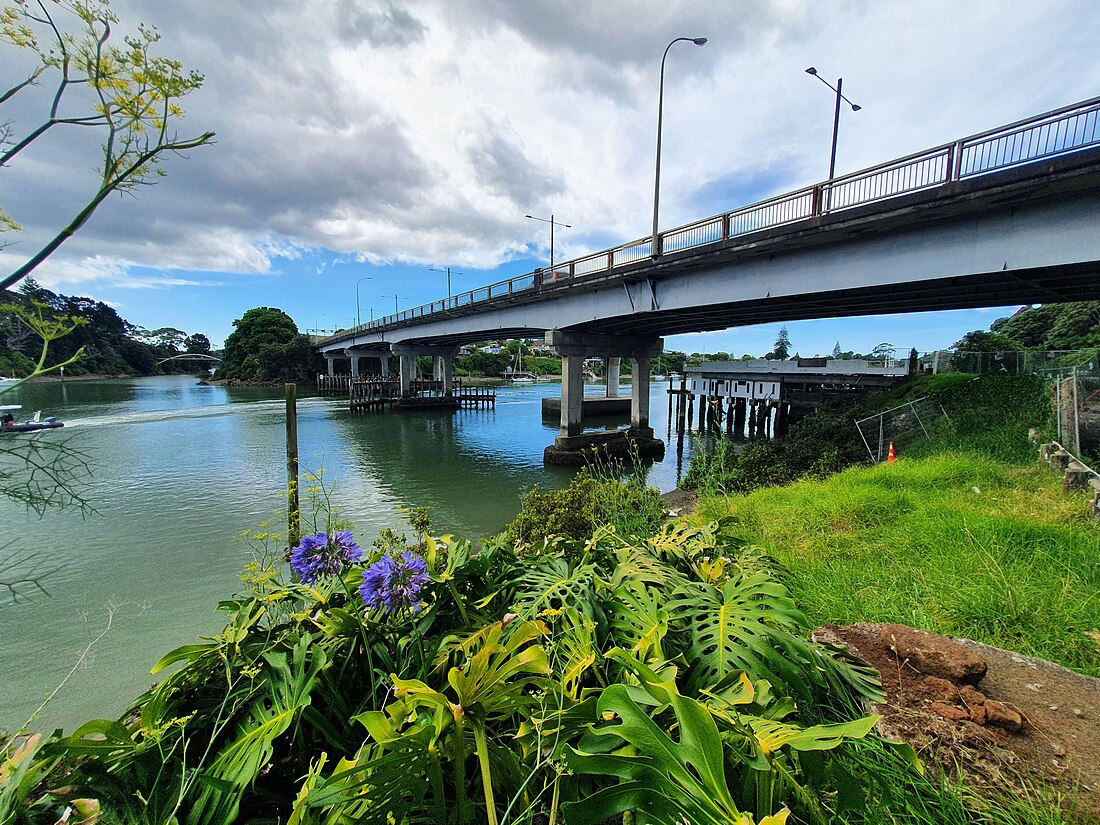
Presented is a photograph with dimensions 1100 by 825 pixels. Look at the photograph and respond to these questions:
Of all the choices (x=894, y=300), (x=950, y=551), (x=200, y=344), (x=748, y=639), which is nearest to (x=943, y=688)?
(x=748, y=639)

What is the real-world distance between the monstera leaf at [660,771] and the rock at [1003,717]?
112 centimetres

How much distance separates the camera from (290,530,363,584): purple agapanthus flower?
144cm

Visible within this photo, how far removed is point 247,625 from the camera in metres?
1.26

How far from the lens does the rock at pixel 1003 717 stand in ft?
4.02

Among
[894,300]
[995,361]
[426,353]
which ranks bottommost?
[995,361]

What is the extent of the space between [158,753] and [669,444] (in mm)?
22502

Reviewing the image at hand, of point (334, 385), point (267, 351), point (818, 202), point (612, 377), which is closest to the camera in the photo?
point (818, 202)

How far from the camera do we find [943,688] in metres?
1.32

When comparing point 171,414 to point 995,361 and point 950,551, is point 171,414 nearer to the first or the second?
point 950,551

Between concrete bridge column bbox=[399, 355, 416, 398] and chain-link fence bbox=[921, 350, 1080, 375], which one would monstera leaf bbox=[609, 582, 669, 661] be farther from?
concrete bridge column bbox=[399, 355, 416, 398]

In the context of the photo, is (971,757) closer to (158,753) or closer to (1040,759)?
(1040,759)

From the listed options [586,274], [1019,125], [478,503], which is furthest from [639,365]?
[1019,125]

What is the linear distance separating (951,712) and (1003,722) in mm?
152

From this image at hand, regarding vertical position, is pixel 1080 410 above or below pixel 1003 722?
above
